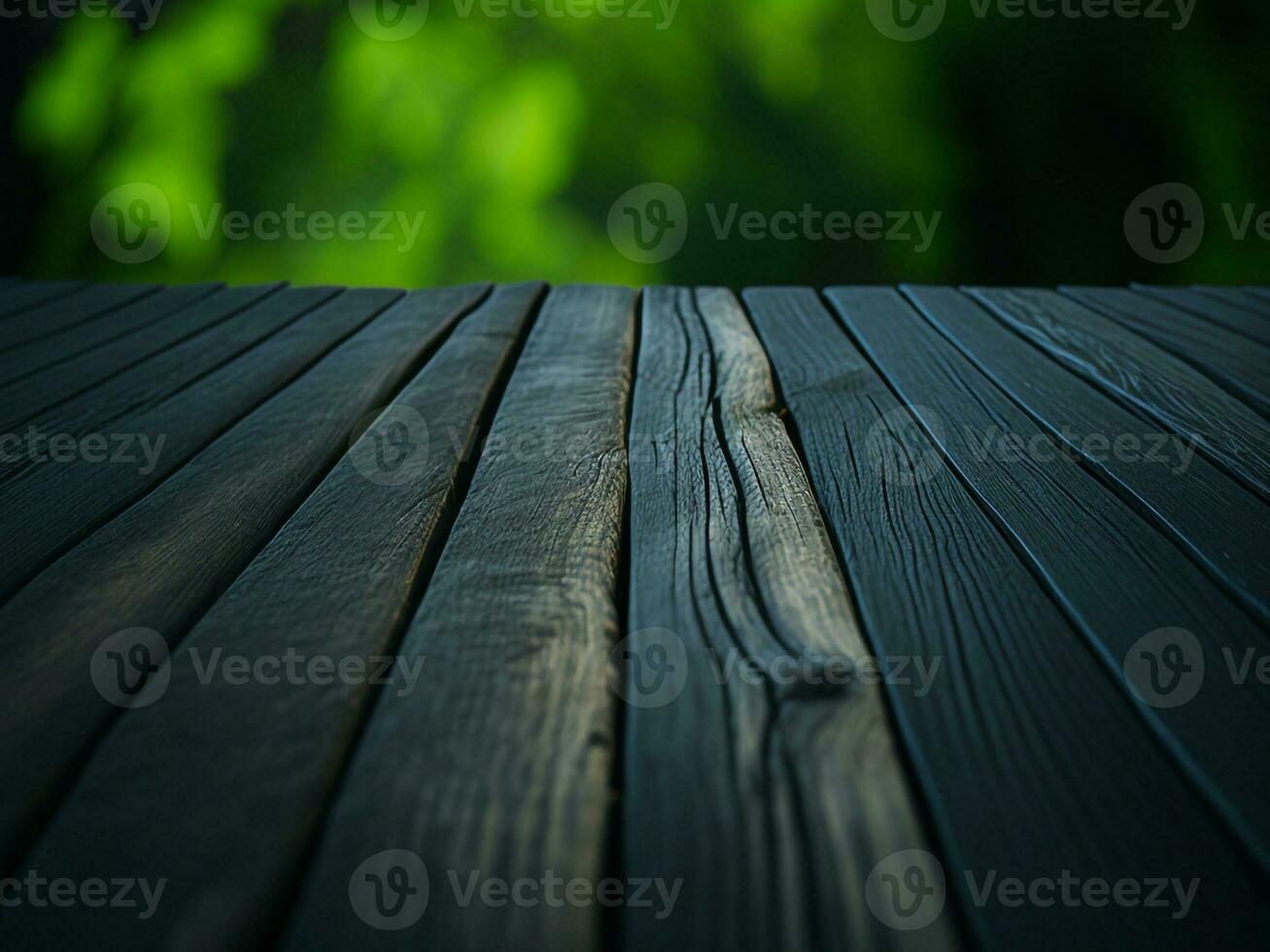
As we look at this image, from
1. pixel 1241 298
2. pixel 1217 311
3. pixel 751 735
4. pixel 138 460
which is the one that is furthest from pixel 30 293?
pixel 1241 298

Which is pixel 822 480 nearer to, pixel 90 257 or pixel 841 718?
pixel 841 718

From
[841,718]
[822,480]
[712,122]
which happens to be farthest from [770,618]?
[712,122]

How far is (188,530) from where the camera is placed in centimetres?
92

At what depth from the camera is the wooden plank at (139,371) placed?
1281 millimetres

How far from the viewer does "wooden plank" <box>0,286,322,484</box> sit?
1.28 m

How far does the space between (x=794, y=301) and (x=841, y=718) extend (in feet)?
4.59

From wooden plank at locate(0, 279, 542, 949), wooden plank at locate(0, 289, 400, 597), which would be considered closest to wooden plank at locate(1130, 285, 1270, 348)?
wooden plank at locate(0, 279, 542, 949)

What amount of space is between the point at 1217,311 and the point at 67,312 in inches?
87.5

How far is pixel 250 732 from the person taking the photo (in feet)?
2.04

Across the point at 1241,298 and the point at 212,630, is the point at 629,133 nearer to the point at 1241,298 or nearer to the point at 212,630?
the point at 1241,298

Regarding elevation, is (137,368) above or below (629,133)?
below

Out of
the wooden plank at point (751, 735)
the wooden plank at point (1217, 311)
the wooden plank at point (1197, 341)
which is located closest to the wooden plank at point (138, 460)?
the wooden plank at point (751, 735)

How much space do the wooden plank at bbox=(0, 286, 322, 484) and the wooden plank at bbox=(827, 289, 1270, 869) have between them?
107 cm

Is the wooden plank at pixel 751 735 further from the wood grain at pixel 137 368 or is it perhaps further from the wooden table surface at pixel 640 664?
the wood grain at pixel 137 368
